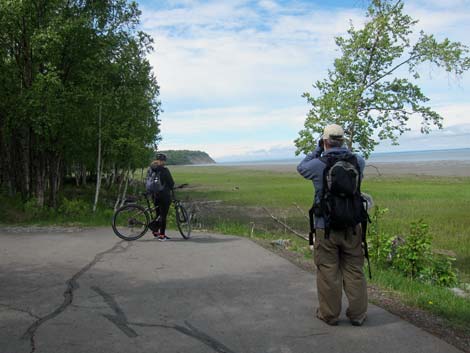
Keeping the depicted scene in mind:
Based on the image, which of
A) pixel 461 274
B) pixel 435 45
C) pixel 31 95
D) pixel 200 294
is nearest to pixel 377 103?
pixel 435 45

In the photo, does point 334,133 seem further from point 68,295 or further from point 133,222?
point 133,222

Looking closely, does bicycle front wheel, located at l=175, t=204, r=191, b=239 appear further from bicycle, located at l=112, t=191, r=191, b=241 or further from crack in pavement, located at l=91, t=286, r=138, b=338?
crack in pavement, located at l=91, t=286, r=138, b=338

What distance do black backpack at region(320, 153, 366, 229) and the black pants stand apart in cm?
606

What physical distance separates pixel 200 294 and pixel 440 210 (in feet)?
65.5

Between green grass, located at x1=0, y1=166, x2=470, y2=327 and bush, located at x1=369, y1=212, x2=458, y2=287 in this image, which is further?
bush, located at x1=369, y1=212, x2=458, y2=287

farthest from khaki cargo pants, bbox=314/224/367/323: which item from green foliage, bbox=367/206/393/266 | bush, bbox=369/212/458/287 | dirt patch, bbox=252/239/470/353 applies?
green foliage, bbox=367/206/393/266

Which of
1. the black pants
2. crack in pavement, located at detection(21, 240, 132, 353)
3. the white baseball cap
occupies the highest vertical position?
the white baseball cap

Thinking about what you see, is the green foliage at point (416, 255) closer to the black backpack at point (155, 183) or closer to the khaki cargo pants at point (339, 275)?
the khaki cargo pants at point (339, 275)

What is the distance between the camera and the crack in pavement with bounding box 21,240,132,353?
14.7 ft

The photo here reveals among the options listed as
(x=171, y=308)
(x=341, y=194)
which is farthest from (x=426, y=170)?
(x=171, y=308)

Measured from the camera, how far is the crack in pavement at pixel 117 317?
4.61m

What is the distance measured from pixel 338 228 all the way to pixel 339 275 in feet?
1.72

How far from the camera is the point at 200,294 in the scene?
597cm

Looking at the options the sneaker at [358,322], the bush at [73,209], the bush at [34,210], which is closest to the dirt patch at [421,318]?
the sneaker at [358,322]
